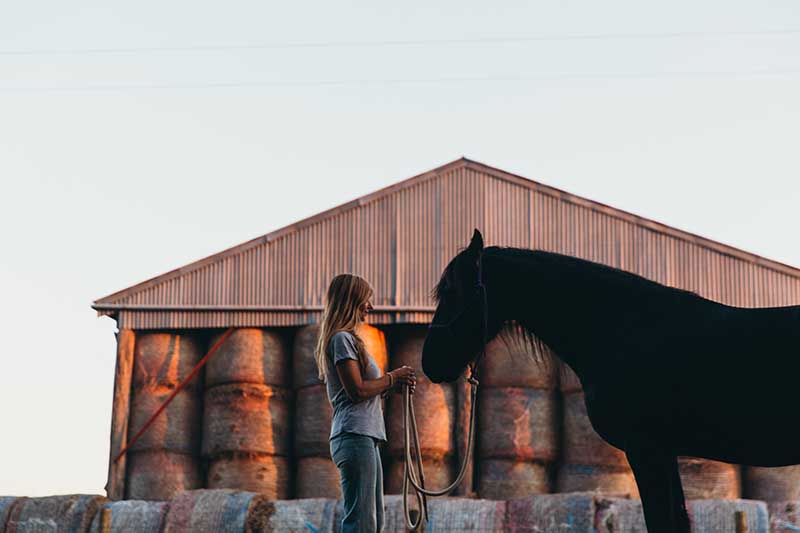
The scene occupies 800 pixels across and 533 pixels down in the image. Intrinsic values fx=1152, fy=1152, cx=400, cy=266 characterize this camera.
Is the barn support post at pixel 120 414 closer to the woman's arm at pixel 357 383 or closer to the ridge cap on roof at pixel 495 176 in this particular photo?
the ridge cap on roof at pixel 495 176

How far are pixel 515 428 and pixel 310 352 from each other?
319 cm

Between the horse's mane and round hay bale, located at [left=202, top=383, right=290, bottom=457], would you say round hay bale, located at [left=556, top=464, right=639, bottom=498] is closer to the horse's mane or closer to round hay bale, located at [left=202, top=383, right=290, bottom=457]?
round hay bale, located at [left=202, top=383, right=290, bottom=457]

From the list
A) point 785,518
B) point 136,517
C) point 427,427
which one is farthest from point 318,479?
point 785,518

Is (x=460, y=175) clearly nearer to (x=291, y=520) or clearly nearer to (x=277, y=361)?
(x=277, y=361)

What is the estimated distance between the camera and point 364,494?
6414 millimetres

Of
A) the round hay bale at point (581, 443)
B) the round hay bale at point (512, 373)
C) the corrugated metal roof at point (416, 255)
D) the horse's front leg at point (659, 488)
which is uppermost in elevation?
the corrugated metal roof at point (416, 255)

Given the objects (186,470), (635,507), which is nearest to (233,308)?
(186,470)

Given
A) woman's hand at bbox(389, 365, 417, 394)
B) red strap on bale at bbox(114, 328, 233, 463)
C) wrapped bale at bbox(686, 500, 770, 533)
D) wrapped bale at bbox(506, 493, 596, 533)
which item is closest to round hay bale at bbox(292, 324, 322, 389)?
red strap on bale at bbox(114, 328, 233, 463)

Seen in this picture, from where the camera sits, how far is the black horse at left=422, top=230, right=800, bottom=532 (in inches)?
225

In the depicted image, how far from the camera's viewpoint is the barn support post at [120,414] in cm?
1694

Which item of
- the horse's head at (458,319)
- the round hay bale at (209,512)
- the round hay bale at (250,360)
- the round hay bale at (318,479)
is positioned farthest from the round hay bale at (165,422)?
the horse's head at (458,319)

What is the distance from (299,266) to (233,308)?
1222 mm

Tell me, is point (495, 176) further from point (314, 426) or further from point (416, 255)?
point (314, 426)

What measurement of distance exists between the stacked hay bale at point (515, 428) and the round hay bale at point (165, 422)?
4.36 m
